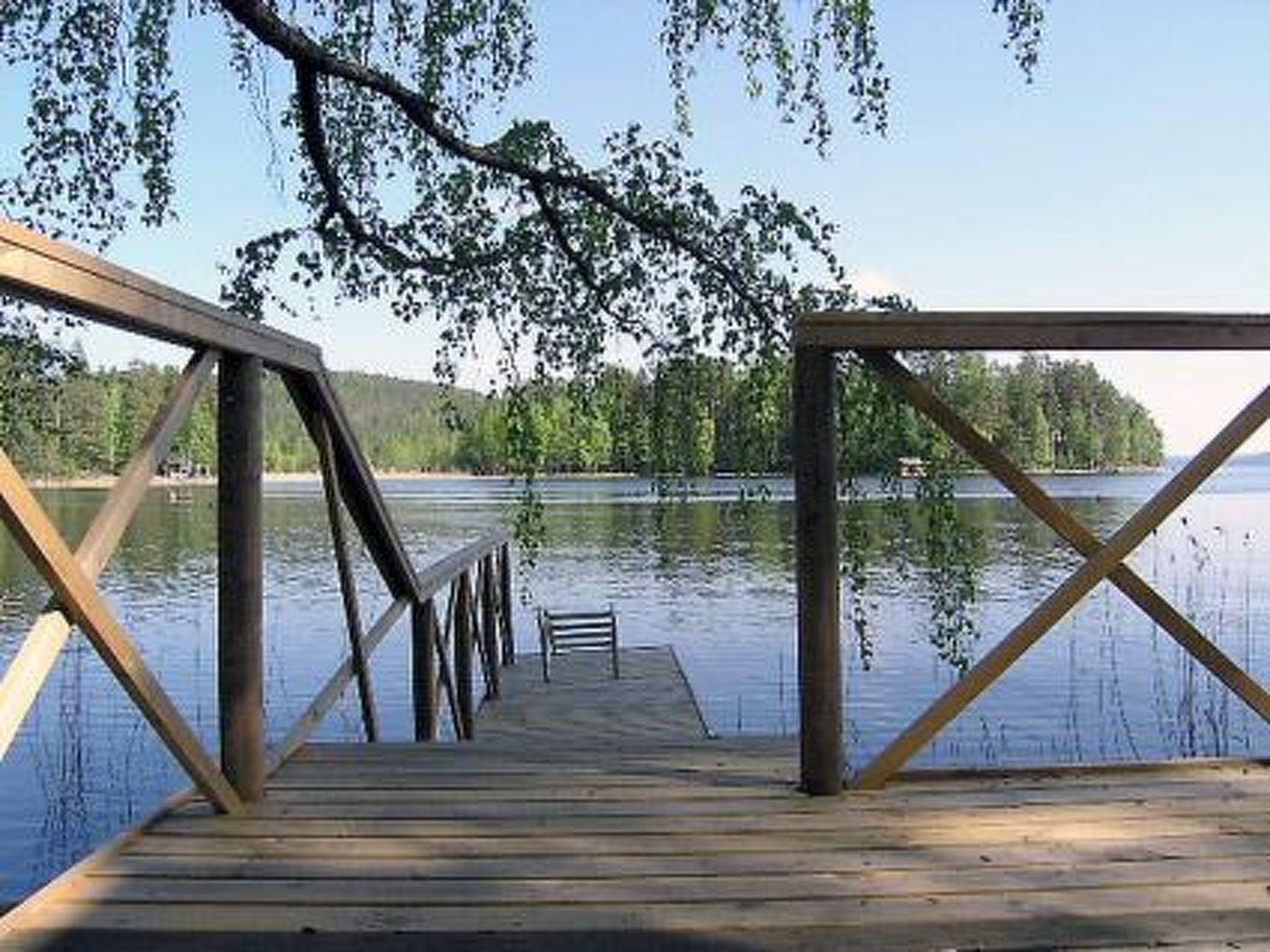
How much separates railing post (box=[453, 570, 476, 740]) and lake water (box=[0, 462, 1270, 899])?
22.8 inches

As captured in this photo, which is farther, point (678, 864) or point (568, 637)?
point (568, 637)

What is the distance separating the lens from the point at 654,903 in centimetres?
312

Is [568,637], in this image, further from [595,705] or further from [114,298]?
[114,298]

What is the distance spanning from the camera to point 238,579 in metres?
4.12

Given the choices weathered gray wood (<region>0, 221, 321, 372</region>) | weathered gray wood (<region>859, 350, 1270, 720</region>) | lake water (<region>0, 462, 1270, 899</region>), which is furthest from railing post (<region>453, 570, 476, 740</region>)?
weathered gray wood (<region>859, 350, 1270, 720</region>)

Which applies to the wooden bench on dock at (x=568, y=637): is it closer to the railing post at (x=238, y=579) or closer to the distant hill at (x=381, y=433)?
the railing post at (x=238, y=579)

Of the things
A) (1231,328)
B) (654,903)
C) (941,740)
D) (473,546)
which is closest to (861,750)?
(941,740)

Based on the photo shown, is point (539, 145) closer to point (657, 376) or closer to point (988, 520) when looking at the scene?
point (657, 376)

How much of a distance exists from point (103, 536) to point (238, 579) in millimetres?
887

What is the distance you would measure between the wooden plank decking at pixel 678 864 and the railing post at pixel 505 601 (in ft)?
32.6

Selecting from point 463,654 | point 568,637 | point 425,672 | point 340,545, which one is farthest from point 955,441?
point 568,637

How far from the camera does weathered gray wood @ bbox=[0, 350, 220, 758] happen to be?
2.80 m

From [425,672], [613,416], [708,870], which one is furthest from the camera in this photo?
[425,672]

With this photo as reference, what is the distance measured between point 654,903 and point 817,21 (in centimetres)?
446
